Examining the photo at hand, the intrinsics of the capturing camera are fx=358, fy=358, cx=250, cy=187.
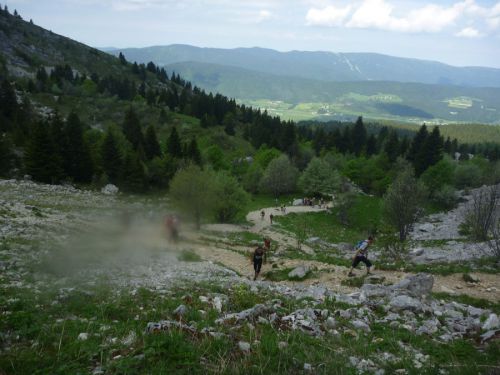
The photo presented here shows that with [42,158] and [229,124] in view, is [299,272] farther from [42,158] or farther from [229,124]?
[229,124]

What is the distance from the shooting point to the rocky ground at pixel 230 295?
8.32 meters

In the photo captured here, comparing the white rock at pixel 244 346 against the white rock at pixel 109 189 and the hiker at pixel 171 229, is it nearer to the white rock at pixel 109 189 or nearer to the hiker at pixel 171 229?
the hiker at pixel 171 229

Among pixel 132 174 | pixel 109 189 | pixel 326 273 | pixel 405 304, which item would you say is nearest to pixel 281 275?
pixel 326 273

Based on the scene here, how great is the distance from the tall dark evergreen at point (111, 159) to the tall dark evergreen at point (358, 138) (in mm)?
78773

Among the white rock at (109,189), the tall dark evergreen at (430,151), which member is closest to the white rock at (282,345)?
the white rock at (109,189)

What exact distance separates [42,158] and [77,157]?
5504mm

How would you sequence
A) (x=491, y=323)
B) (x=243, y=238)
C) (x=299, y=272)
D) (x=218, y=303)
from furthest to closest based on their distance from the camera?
(x=243, y=238) < (x=299, y=272) < (x=218, y=303) < (x=491, y=323)

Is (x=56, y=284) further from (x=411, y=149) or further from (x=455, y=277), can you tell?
(x=411, y=149)

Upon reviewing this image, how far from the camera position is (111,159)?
2154 inches

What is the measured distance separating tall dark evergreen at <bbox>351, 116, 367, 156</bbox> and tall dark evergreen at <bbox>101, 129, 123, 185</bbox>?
78.8 m

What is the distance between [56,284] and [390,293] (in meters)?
12.2

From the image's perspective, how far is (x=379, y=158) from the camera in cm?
8744

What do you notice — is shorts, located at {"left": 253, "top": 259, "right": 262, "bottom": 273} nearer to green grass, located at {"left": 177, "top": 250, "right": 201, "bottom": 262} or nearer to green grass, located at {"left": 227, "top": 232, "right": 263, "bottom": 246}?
green grass, located at {"left": 177, "top": 250, "right": 201, "bottom": 262}

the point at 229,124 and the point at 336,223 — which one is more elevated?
the point at 229,124
